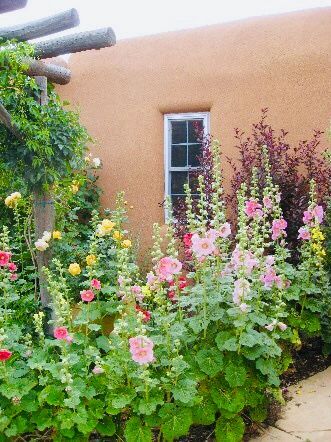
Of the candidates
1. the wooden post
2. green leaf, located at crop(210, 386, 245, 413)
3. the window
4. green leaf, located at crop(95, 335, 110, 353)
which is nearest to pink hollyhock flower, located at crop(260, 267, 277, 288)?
green leaf, located at crop(210, 386, 245, 413)

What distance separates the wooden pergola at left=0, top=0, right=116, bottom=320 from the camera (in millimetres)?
4289

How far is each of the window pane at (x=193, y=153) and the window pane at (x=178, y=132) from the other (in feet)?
0.44

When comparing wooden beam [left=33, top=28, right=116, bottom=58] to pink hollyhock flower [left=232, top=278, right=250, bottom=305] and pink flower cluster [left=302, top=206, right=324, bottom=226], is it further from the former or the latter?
pink hollyhock flower [left=232, top=278, right=250, bottom=305]

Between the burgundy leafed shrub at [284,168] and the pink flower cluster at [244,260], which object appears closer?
the pink flower cluster at [244,260]

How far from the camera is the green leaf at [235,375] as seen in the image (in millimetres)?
2932

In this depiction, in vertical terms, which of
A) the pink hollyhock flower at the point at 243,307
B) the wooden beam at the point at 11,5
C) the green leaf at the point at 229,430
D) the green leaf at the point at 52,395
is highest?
the wooden beam at the point at 11,5

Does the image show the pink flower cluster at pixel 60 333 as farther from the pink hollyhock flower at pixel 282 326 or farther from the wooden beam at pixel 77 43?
the wooden beam at pixel 77 43

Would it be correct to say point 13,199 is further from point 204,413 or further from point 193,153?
point 204,413

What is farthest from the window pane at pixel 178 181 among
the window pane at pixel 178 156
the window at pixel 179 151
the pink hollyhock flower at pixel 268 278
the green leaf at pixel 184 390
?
the green leaf at pixel 184 390

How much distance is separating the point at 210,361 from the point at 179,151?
4234mm

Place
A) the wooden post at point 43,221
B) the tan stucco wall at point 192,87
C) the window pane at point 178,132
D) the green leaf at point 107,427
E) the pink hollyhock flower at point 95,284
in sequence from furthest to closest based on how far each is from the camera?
the window pane at point 178,132
the tan stucco wall at point 192,87
the wooden post at point 43,221
the pink hollyhock flower at point 95,284
the green leaf at point 107,427

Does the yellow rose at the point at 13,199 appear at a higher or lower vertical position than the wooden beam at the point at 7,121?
lower

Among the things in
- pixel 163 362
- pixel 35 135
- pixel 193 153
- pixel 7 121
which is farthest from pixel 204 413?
pixel 193 153

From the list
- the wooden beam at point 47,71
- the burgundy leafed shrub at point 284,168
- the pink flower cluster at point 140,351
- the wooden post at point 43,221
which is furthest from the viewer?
the burgundy leafed shrub at point 284,168
